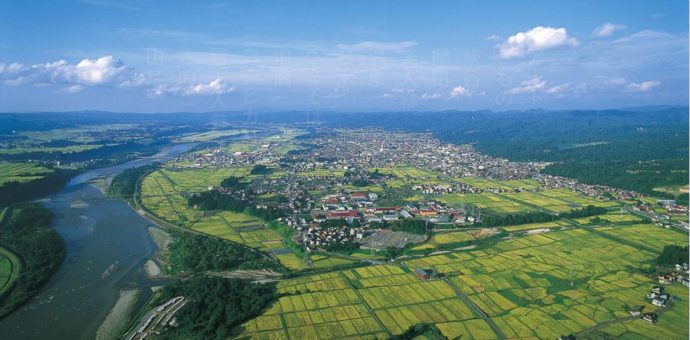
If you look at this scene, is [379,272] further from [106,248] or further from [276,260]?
[106,248]

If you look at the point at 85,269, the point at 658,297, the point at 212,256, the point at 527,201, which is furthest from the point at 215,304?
the point at 527,201

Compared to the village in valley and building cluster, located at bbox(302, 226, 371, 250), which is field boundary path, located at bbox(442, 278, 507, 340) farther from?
building cluster, located at bbox(302, 226, 371, 250)

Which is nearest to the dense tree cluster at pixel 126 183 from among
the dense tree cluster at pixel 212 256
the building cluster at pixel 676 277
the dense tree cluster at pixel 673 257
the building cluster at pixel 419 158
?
the dense tree cluster at pixel 212 256

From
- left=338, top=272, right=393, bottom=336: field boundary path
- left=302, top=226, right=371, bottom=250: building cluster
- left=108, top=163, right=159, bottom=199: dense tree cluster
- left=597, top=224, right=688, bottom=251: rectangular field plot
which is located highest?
left=108, top=163, right=159, bottom=199: dense tree cluster

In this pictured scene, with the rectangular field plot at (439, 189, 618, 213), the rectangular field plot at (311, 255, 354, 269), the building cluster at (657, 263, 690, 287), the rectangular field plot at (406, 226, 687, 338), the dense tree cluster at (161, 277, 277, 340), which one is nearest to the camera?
the dense tree cluster at (161, 277, 277, 340)

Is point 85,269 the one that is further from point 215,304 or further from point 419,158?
point 419,158

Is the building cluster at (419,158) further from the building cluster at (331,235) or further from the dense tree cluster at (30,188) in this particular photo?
the building cluster at (331,235)

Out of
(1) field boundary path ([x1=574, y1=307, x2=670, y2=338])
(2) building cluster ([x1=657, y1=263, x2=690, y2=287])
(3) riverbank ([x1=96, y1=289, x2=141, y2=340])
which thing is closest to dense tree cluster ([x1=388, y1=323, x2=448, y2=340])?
(1) field boundary path ([x1=574, y1=307, x2=670, y2=338])
